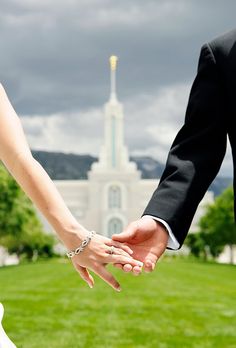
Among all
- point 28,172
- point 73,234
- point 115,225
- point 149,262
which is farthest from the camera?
point 115,225

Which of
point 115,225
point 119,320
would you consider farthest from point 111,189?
point 119,320

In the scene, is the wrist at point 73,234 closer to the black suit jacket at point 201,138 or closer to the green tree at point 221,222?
the black suit jacket at point 201,138

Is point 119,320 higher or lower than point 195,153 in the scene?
lower

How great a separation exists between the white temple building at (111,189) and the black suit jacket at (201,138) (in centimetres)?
9986

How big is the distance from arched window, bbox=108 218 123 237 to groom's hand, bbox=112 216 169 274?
101m

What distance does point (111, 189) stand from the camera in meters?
110

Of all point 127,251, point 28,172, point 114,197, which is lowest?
point 114,197

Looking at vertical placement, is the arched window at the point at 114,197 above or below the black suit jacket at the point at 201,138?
below

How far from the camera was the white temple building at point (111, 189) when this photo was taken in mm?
106000

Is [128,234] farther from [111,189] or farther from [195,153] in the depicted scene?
[111,189]

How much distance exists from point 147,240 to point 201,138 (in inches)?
24.8

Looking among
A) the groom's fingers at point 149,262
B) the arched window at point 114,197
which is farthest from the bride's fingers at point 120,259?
the arched window at point 114,197

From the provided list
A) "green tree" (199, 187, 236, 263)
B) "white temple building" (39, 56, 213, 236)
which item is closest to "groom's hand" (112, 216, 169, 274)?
"green tree" (199, 187, 236, 263)

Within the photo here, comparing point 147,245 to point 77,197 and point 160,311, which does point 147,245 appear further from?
point 77,197
